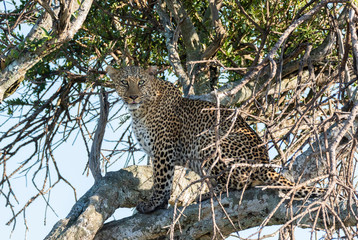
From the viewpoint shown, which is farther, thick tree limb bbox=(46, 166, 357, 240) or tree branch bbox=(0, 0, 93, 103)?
tree branch bbox=(0, 0, 93, 103)

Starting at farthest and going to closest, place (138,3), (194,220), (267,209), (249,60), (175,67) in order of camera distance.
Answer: (249,60) < (138,3) < (175,67) < (194,220) < (267,209)

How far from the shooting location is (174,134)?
6.28 meters

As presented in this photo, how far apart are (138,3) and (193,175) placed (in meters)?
2.50

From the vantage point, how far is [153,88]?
661 cm

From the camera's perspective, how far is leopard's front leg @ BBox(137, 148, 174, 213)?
6.00m

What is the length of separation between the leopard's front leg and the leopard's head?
71cm

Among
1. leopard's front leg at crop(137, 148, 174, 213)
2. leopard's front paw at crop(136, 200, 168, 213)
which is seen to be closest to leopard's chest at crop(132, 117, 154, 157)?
leopard's front leg at crop(137, 148, 174, 213)

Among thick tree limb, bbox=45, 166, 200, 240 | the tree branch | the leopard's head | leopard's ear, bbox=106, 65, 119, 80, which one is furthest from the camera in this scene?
leopard's ear, bbox=106, 65, 119, 80

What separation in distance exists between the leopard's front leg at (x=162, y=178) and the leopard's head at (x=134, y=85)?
2.32 ft

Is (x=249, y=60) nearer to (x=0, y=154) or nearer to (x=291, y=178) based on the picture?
(x=291, y=178)

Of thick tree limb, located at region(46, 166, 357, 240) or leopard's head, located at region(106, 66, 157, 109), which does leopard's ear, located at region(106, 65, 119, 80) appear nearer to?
leopard's head, located at region(106, 66, 157, 109)

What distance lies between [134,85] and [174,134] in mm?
758

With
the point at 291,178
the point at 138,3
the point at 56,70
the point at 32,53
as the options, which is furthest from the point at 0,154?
the point at 291,178

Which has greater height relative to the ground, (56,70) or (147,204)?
(56,70)
